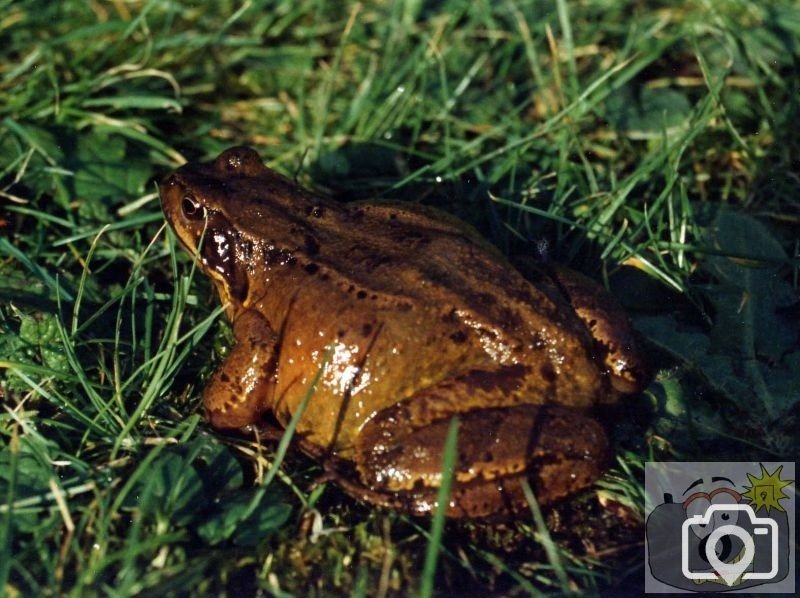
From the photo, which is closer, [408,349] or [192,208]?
[408,349]

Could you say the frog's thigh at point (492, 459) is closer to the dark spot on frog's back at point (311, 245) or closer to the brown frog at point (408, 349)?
the brown frog at point (408, 349)

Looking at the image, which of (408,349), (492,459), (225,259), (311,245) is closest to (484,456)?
(492,459)

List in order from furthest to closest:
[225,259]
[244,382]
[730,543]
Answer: [225,259] < [244,382] < [730,543]

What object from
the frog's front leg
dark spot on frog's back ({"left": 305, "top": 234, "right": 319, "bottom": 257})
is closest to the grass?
the frog's front leg

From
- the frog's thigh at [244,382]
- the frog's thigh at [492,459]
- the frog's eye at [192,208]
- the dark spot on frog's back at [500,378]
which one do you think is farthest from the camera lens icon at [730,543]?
the frog's eye at [192,208]

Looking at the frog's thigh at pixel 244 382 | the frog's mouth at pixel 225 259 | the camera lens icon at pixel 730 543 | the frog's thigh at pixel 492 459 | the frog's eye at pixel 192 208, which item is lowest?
the camera lens icon at pixel 730 543

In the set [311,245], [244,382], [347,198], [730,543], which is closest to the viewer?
[730,543]

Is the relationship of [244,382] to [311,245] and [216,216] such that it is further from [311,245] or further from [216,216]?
[216,216]
